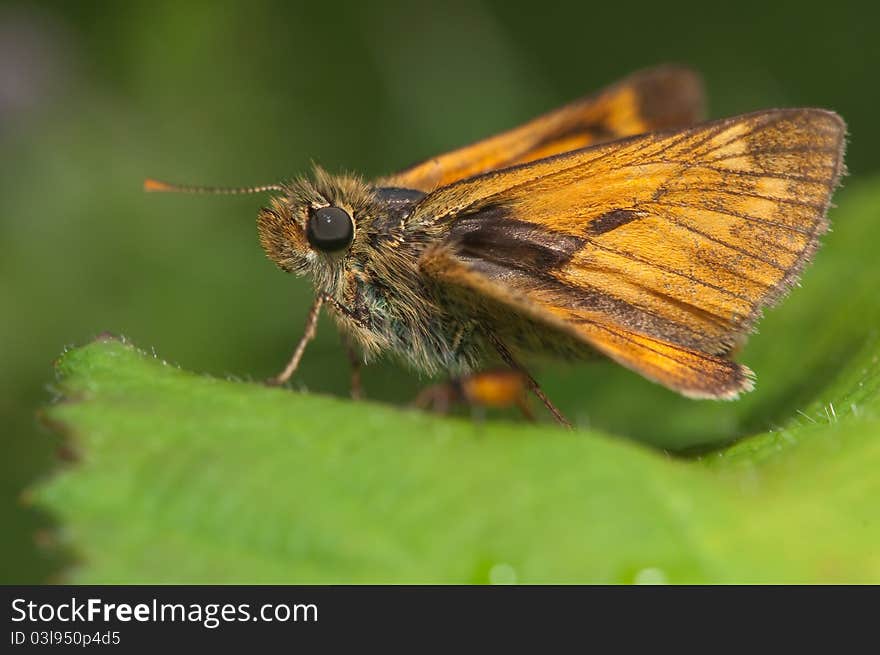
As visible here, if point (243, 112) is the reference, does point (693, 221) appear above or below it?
below

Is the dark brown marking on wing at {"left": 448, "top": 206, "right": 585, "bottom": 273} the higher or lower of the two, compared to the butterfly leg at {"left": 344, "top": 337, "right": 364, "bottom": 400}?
lower

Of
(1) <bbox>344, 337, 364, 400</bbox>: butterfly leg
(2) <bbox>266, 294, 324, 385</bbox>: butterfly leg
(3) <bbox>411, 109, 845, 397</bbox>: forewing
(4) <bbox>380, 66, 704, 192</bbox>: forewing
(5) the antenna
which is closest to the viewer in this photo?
(2) <bbox>266, 294, 324, 385</bbox>: butterfly leg

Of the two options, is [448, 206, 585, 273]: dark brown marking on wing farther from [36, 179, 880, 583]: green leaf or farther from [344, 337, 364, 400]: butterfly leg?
[36, 179, 880, 583]: green leaf

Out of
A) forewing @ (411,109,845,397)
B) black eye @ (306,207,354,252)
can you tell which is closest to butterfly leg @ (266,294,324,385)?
black eye @ (306,207,354,252)

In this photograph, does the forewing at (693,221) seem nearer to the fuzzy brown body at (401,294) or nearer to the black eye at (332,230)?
the fuzzy brown body at (401,294)

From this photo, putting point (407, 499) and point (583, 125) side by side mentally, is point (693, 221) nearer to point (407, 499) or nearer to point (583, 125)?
point (583, 125)

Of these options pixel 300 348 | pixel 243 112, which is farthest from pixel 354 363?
pixel 243 112

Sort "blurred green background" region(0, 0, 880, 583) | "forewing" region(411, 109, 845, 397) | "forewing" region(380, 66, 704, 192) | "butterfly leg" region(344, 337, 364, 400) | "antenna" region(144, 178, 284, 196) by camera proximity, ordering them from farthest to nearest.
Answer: "blurred green background" region(0, 0, 880, 583) → "forewing" region(380, 66, 704, 192) → "butterfly leg" region(344, 337, 364, 400) → "antenna" region(144, 178, 284, 196) → "forewing" region(411, 109, 845, 397)

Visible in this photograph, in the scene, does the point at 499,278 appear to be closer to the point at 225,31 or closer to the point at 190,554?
the point at 190,554
